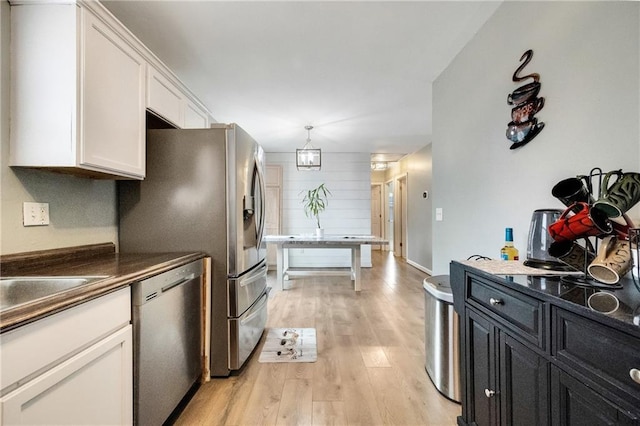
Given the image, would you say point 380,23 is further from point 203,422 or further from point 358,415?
point 203,422

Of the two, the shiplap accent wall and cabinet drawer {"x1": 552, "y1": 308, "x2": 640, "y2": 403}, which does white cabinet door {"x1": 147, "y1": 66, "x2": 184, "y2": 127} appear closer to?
cabinet drawer {"x1": 552, "y1": 308, "x2": 640, "y2": 403}

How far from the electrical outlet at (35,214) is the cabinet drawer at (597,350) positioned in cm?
227

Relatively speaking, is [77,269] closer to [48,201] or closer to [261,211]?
[48,201]

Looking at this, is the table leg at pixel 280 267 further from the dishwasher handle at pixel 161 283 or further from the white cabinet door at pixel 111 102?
the white cabinet door at pixel 111 102

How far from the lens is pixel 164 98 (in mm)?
2072

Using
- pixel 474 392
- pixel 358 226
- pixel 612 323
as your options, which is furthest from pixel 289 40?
pixel 358 226

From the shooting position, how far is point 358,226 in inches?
235

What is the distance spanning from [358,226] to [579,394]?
5.20 metres

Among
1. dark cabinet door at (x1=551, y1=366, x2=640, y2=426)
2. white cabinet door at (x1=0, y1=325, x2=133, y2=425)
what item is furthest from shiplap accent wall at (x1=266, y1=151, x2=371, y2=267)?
dark cabinet door at (x1=551, y1=366, x2=640, y2=426)

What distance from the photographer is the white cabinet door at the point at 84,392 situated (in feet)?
2.58

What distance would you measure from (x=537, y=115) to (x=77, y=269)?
254 centimetres

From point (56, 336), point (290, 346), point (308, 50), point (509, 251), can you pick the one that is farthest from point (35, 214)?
point (509, 251)

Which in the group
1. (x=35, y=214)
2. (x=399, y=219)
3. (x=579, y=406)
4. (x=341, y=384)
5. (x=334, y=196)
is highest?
(x=334, y=196)

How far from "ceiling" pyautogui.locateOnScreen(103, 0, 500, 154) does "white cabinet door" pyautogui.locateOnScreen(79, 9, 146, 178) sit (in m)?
0.49
